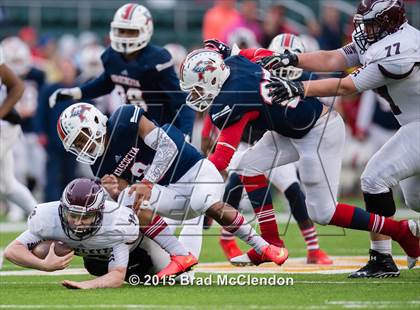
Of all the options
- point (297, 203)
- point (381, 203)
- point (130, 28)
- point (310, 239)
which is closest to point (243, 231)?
Answer: point (381, 203)

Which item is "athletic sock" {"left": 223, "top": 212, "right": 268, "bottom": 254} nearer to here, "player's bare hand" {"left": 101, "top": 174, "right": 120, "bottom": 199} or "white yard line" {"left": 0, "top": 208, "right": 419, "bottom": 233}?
"player's bare hand" {"left": 101, "top": 174, "right": 120, "bottom": 199}

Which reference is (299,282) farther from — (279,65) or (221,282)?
(279,65)

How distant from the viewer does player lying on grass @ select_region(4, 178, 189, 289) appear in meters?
5.38

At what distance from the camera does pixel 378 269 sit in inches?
245

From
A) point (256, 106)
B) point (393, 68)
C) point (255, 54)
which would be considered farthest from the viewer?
point (255, 54)

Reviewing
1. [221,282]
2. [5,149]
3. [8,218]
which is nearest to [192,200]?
[221,282]

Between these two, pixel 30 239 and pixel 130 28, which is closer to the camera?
pixel 30 239

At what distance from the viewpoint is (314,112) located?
6473 mm

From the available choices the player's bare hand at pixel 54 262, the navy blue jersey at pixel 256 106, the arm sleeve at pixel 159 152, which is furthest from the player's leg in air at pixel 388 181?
the player's bare hand at pixel 54 262

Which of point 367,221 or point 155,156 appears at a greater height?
point 155,156

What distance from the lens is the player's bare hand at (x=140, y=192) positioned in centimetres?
577

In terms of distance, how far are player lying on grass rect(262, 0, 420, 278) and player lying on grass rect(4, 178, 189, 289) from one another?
119 centimetres

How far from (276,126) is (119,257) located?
155 cm

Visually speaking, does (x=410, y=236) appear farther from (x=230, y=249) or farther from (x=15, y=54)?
(x=15, y=54)
